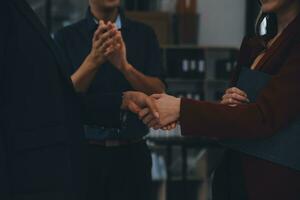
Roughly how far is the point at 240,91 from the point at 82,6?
17.5 feet

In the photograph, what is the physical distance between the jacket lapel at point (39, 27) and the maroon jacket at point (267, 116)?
380 millimetres

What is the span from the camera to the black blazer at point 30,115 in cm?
154

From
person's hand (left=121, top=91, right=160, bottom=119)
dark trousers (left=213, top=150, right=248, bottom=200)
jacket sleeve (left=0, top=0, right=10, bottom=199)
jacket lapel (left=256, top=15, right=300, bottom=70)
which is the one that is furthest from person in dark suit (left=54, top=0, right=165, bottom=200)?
jacket sleeve (left=0, top=0, right=10, bottom=199)

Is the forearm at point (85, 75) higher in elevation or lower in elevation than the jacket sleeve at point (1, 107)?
lower

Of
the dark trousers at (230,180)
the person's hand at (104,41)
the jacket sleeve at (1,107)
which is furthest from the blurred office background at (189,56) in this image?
the jacket sleeve at (1,107)

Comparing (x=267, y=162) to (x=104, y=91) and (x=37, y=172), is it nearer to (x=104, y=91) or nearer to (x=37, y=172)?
(x=37, y=172)

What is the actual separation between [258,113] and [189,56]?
4076 millimetres

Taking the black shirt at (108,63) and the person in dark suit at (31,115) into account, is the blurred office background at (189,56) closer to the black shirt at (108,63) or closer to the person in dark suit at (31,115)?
the black shirt at (108,63)

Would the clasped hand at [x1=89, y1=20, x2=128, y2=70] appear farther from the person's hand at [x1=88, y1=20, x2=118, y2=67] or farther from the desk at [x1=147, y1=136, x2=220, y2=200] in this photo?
the desk at [x1=147, y1=136, x2=220, y2=200]

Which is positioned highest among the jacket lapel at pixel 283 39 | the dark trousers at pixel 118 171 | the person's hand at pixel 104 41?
the jacket lapel at pixel 283 39

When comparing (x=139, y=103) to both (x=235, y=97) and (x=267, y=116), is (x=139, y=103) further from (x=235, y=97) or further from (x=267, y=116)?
(x=267, y=116)

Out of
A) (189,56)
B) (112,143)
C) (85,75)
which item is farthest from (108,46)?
(189,56)

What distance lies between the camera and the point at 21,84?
1.55 m

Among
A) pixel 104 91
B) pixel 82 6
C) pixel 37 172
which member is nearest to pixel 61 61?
pixel 37 172
